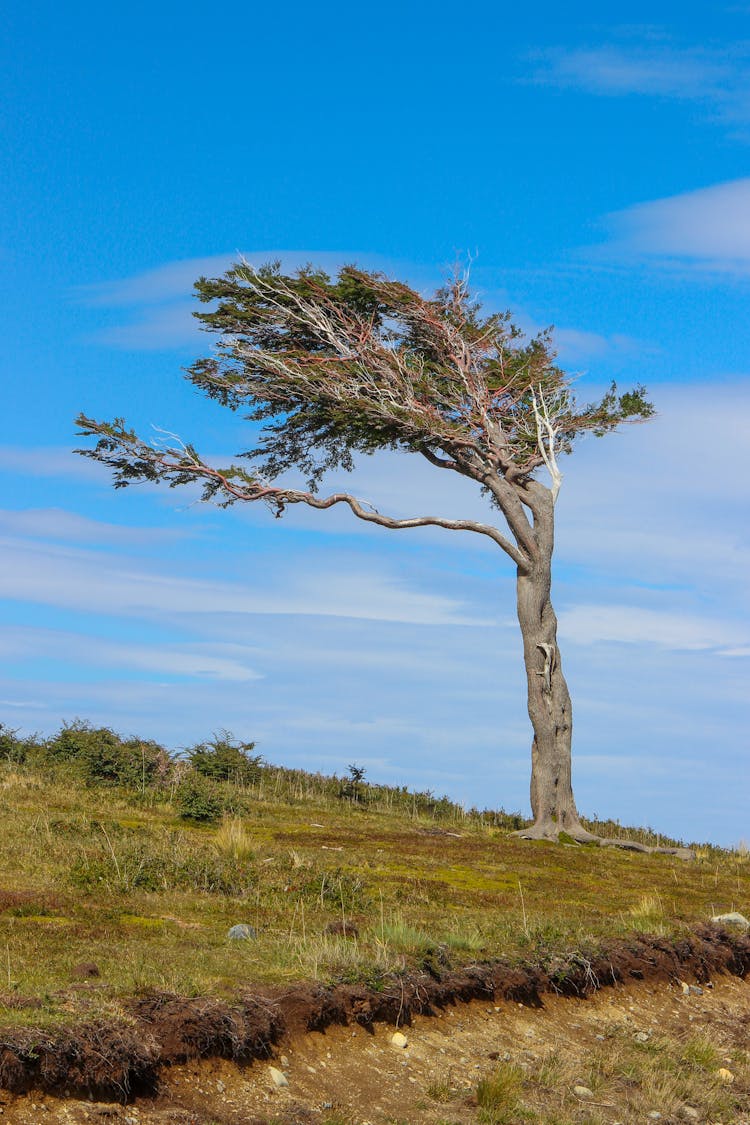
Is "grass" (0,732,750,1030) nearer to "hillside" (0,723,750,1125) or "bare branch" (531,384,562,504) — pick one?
"hillside" (0,723,750,1125)

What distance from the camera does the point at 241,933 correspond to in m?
11.4

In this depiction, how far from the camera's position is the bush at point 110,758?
25.5 metres

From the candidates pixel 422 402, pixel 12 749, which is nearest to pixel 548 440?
pixel 422 402

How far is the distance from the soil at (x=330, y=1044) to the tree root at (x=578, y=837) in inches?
559

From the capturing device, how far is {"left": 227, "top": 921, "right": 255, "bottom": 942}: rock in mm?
11203

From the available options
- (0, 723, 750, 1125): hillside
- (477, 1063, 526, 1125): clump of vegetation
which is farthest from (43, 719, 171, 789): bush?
(477, 1063, 526, 1125): clump of vegetation

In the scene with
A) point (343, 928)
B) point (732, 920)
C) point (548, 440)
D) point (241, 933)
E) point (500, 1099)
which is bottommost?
point (500, 1099)

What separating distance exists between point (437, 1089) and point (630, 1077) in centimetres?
196

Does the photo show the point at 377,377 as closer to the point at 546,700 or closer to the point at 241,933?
the point at 546,700

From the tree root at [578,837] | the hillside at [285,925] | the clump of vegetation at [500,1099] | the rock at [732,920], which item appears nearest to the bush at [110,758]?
the hillside at [285,925]

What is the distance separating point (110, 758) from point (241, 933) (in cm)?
1540

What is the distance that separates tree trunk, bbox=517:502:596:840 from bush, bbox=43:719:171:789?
8.23 meters

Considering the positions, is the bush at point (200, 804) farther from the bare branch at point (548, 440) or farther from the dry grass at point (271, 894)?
the bare branch at point (548, 440)

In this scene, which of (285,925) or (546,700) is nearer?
(285,925)
